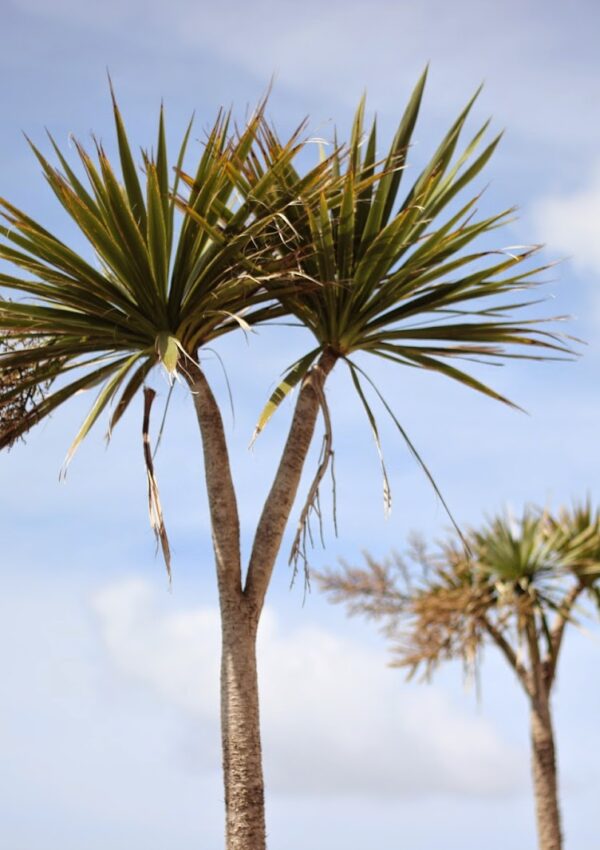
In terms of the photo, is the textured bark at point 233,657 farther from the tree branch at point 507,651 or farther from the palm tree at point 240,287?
the tree branch at point 507,651

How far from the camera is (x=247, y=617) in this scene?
272 inches

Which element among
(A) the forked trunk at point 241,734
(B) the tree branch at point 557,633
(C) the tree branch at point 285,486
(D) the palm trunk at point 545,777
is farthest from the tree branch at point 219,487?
(B) the tree branch at point 557,633

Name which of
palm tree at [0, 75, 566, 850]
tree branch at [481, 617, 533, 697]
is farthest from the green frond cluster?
tree branch at [481, 617, 533, 697]

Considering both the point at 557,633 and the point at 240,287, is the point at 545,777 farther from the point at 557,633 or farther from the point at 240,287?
the point at 240,287

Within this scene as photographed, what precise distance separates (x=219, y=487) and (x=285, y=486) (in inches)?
17.2

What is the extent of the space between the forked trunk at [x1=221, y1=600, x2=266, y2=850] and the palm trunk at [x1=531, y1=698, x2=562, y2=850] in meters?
7.97

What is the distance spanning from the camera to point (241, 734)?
6.60 metres

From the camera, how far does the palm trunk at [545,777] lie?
1343 cm

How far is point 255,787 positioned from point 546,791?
26.4 feet

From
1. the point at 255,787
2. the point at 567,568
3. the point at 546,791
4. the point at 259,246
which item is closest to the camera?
the point at 255,787

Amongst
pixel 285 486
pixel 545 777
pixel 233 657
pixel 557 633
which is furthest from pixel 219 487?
pixel 557 633

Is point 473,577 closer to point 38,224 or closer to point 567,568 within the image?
point 567,568

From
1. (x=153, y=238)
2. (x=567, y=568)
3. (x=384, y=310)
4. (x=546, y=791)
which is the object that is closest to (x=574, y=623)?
(x=567, y=568)

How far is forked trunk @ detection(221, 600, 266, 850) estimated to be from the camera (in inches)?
254
